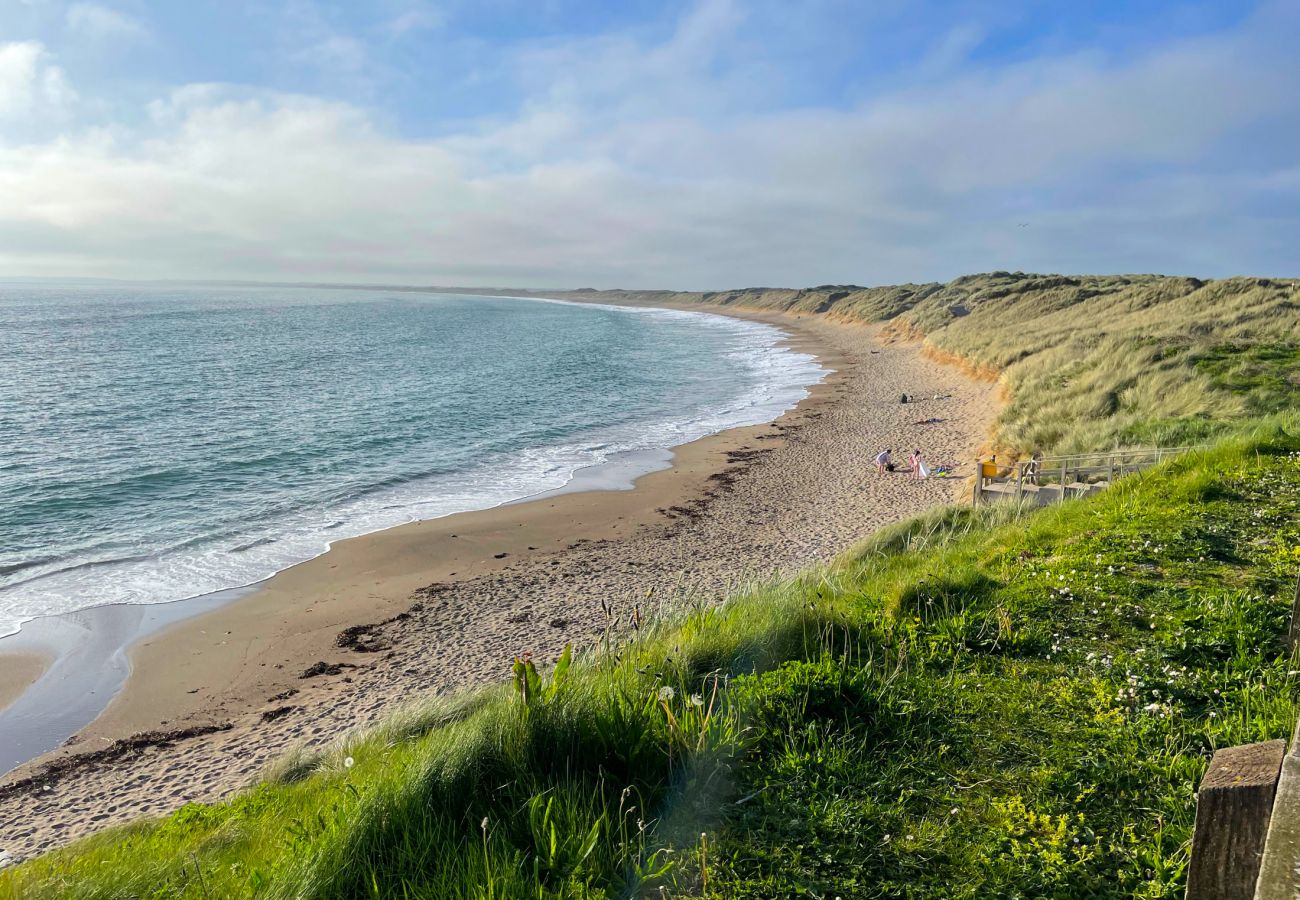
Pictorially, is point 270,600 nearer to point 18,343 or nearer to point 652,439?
point 652,439

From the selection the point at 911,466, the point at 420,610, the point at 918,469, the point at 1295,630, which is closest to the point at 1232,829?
the point at 1295,630

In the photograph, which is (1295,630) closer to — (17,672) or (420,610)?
(420,610)

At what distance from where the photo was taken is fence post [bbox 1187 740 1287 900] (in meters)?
2.35

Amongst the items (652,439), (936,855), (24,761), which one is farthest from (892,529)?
(652,439)

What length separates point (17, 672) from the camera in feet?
35.9

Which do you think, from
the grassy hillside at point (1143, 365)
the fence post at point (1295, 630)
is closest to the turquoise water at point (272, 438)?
the grassy hillside at point (1143, 365)

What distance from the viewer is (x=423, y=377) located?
43.0m

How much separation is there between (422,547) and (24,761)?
304 inches

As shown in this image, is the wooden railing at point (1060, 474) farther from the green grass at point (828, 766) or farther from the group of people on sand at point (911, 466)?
the green grass at point (828, 766)

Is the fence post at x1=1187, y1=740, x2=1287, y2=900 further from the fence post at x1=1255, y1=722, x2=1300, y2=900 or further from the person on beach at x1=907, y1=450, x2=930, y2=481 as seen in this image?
the person on beach at x1=907, y1=450, x2=930, y2=481

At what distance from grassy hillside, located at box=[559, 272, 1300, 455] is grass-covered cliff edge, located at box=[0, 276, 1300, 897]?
36.2 ft

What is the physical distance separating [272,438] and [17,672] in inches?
630

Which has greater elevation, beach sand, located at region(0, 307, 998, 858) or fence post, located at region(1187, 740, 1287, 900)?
fence post, located at region(1187, 740, 1287, 900)

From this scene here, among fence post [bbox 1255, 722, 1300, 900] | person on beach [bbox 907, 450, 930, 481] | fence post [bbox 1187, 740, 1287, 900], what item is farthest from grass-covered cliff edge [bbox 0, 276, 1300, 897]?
person on beach [bbox 907, 450, 930, 481]
